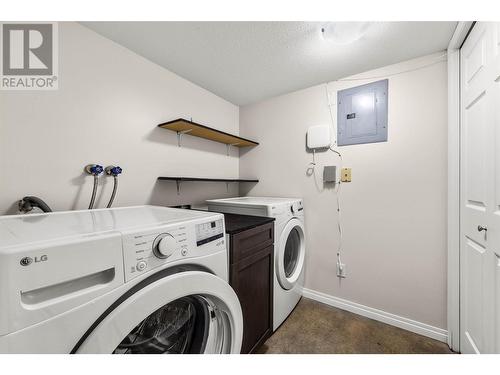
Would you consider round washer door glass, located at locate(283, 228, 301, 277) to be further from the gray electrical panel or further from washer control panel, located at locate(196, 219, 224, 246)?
washer control panel, located at locate(196, 219, 224, 246)

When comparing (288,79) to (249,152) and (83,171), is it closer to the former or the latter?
(249,152)

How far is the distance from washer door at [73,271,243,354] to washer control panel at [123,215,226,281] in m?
0.06

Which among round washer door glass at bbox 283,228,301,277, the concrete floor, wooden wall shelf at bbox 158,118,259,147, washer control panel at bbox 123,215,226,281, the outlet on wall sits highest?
wooden wall shelf at bbox 158,118,259,147

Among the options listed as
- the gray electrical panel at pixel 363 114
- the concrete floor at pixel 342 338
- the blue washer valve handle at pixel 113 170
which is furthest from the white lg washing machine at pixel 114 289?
the gray electrical panel at pixel 363 114

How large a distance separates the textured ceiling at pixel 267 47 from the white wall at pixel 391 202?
19cm

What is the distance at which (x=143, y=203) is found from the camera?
1.60 m

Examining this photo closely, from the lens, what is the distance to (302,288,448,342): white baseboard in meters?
1.52

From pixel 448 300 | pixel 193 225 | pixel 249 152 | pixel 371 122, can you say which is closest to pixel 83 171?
pixel 193 225

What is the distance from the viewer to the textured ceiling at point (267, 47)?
1.30 m

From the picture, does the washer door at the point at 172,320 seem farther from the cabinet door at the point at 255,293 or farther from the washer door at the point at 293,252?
the washer door at the point at 293,252

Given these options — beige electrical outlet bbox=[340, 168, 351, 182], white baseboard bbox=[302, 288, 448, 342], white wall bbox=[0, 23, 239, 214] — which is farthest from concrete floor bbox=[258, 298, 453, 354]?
white wall bbox=[0, 23, 239, 214]

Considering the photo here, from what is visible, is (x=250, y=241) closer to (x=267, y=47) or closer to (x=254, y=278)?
(x=254, y=278)

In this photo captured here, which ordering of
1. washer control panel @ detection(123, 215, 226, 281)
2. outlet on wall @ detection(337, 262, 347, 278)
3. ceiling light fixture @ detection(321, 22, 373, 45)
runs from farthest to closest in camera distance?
outlet on wall @ detection(337, 262, 347, 278) → ceiling light fixture @ detection(321, 22, 373, 45) → washer control panel @ detection(123, 215, 226, 281)
